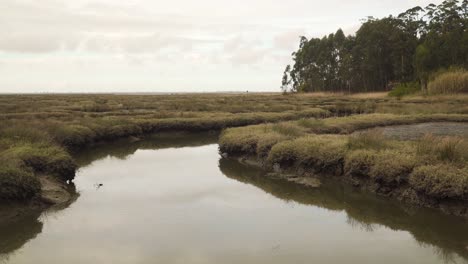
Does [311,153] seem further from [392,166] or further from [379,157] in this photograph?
[392,166]

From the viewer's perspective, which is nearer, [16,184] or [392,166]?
[16,184]

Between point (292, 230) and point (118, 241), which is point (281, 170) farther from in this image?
point (118, 241)

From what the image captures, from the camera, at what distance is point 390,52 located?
76938 millimetres

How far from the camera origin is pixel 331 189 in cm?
1515

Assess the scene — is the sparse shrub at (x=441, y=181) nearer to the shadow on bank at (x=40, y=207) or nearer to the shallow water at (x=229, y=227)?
the shallow water at (x=229, y=227)

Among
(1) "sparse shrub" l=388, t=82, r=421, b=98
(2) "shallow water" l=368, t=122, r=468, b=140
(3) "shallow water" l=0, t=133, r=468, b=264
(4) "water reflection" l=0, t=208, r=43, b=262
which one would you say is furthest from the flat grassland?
(1) "sparse shrub" l=388, t=82, r=421, b=98

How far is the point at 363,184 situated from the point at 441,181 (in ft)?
11.7

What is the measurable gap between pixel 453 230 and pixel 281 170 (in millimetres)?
8103

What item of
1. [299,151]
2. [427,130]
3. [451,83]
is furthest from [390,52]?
[299,151]

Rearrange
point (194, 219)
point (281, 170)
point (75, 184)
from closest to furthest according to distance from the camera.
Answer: point (194, 219) → point (75, 184) → point (281, 170)

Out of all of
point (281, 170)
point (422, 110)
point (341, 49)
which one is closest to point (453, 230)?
point (281, 170)

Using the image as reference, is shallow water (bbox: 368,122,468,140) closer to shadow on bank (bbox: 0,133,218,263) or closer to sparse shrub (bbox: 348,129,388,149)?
sparse shrub (bbox: 348,129,388,149)

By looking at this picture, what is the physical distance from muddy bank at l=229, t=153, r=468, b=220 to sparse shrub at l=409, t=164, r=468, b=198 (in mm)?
288

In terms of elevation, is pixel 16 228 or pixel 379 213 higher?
pixel 16 228
